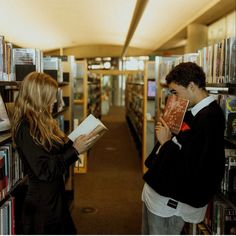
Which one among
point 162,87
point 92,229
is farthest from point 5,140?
Answer: point 162,87

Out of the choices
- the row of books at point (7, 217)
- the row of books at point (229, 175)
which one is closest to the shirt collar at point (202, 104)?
the row of books at point (229, 175)

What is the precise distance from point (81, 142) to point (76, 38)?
553 inches

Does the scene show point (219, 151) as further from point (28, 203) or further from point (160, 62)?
point (160, 62)

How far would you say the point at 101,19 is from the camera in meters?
11.4

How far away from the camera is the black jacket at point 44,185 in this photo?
191cm

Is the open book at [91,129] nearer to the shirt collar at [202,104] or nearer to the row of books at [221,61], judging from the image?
the shirt collar at [202,104]

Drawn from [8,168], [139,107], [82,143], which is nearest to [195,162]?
[82,143]

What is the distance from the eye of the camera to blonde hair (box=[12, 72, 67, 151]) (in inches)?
77.2

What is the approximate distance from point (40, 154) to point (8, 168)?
11.1 inches

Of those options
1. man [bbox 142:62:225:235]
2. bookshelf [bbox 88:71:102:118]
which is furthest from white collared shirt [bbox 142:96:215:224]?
bookshelf [bbox 88:71:102:118]

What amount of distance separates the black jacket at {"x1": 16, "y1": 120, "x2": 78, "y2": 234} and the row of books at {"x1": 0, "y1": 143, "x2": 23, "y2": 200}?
0.11 meters

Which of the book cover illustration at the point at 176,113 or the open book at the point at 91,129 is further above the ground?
the book cover illustration at the point at 176,113

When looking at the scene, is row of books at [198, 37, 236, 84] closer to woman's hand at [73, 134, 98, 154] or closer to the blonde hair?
woman's hand at [73, 134, 98, 154]

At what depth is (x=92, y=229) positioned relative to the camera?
354 centimetres
